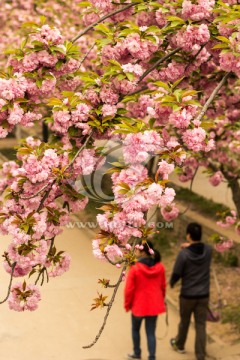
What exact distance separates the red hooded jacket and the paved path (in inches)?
29.0

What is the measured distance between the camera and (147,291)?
7027mm

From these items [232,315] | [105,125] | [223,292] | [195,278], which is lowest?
[223,292]

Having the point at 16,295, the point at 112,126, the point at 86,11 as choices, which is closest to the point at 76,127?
the point at 112,126

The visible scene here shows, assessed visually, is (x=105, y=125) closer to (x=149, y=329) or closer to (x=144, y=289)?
(x=144, y=289)

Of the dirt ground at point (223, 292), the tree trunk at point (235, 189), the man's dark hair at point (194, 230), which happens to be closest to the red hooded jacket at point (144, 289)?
the man's dark hair at point (194, 230)

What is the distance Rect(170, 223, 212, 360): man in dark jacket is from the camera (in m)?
7.15

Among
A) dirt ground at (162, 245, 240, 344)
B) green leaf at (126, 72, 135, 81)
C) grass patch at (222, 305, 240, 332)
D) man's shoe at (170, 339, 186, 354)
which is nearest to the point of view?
green leaf at (126, 72, 135, 81)

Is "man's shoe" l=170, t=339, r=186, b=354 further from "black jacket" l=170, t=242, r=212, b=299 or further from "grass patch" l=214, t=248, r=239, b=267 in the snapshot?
"grass patch" l=214, t=248, r=239, b=267

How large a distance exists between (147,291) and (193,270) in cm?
60

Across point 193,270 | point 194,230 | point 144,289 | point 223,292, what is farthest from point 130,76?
point 223,292

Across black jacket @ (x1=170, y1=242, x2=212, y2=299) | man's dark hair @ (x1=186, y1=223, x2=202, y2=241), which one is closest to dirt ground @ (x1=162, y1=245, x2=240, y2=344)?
black jacket @ (x1=170, y1=242, x2=212, y2=299)

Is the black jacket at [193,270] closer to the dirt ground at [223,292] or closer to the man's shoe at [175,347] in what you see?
the man's shoe at [175,347]

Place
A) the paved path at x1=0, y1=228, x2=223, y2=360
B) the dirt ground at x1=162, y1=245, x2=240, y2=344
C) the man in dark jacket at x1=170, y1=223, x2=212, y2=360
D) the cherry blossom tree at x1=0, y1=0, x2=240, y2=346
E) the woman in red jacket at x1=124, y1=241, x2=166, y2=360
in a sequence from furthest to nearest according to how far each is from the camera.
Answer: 1. the dirt ground at x1=162, y1=245, x2=240, y2=344
2. the paved path at x1=0, y1=228, x2=223, y2=360
3. the man in dark jacket at x1=170, y1=223, x2=212, y2=360
4. the woman in red jacket at x1=124, y1=241, x2=166, y2=360
5. the cherry blossom tree at x1=0, y1=0, x2=240, y2=346

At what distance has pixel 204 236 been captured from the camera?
10.9 metres
